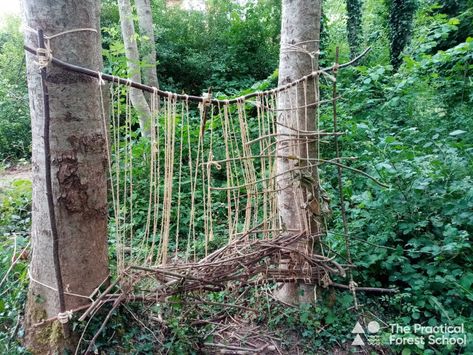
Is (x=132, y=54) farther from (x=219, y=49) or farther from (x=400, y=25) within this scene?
(x=400, y=25)

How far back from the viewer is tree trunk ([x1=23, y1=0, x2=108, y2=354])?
1475 mm

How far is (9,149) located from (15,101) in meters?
1.36

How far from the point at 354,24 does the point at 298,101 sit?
7.32 m

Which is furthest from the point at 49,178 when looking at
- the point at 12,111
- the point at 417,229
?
the point at 12,111

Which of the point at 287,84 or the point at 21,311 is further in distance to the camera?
the point at 287,84

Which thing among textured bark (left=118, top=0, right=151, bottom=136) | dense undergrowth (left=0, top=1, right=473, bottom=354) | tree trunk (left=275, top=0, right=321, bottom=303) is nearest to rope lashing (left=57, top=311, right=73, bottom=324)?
dense undergrowth (left=0, top=1, right=473, bottom=354)

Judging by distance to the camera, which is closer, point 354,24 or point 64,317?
point 64,317

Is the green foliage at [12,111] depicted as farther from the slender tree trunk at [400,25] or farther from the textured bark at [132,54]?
the slender tree trunk at [400,25]

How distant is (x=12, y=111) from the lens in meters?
7.92

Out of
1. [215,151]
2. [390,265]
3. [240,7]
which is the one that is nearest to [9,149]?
[215,151]

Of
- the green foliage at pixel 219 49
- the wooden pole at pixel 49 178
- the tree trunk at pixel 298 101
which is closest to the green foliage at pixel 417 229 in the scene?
the tree trunk at pixel 298 101

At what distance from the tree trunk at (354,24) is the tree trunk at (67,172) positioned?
26.1ft

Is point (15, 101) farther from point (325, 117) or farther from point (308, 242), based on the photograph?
point (308, 242)

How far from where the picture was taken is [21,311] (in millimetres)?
1742
